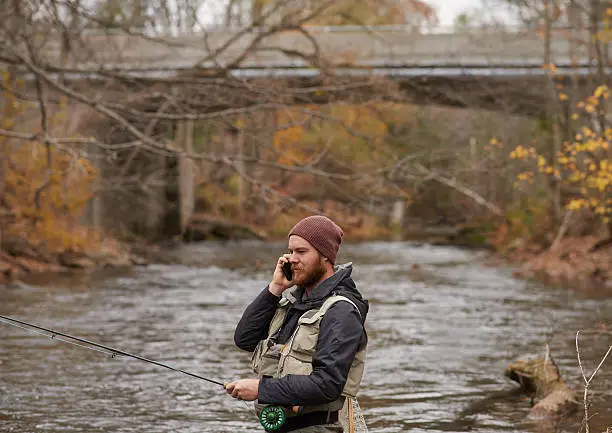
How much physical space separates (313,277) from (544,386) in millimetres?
5375

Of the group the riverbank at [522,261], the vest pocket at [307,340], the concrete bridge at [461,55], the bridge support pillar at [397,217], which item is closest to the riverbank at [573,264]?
the riverbank at [522,261]

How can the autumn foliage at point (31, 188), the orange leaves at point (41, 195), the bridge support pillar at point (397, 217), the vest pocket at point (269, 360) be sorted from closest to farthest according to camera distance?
1. the vest pocket at point (269, 360)
2. the autumn foliage at point (31, 188)
3. the orange leaves at point (41, 195)
4. the bridge support pillar at point (397, 217)

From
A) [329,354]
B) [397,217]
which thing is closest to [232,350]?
[329,354]

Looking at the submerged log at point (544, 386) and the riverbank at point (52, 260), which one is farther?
the riverbank at point (52, 260)

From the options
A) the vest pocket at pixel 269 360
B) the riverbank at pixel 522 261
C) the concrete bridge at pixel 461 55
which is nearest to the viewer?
the vest pocket at pixel 269 360

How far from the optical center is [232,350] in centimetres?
1255

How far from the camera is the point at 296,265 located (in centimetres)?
473

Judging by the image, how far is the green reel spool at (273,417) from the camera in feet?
15.1

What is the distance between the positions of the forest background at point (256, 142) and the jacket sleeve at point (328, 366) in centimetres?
899

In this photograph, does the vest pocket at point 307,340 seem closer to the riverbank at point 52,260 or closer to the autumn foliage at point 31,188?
the riverbank at point 52,260

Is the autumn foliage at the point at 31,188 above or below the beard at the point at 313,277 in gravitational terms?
below

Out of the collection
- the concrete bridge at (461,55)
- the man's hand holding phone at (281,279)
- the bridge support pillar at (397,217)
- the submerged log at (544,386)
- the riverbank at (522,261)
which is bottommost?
the bridge support pillar at (397,217)

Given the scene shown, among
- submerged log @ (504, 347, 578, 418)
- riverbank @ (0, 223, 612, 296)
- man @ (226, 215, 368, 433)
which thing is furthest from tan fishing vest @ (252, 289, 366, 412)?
riverbank @ (0, 223, 612, 296)

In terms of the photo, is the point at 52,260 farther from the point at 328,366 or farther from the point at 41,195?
the point at 328,366
